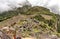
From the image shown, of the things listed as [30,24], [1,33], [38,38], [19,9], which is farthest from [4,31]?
[19,9]

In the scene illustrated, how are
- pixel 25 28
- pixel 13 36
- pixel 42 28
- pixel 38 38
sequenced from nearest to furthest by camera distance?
pixel 13 36 → pixel 38 38 → pixel 25 28 → pixel 42 28

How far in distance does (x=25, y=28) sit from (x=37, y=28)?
2292 mm

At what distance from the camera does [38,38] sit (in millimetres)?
23984

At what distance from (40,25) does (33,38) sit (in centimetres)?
976

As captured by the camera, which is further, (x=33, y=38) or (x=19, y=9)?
(x=19, y=9)

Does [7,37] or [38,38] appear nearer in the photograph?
[7,37]

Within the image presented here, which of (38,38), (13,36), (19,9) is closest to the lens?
(13,36)

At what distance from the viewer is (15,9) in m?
67.2

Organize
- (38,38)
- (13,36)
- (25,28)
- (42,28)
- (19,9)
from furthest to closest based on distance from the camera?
(19,9) < (42,28) < (25,28) < (38,38) < (13,36)

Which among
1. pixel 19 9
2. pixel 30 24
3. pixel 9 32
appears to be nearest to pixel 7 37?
pixel 9 32

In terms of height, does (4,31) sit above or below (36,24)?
above

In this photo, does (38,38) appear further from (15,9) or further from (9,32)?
(15,9)

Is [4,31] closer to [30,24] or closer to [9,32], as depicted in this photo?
[9,32]

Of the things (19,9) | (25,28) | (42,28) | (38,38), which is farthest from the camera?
(19,9)
